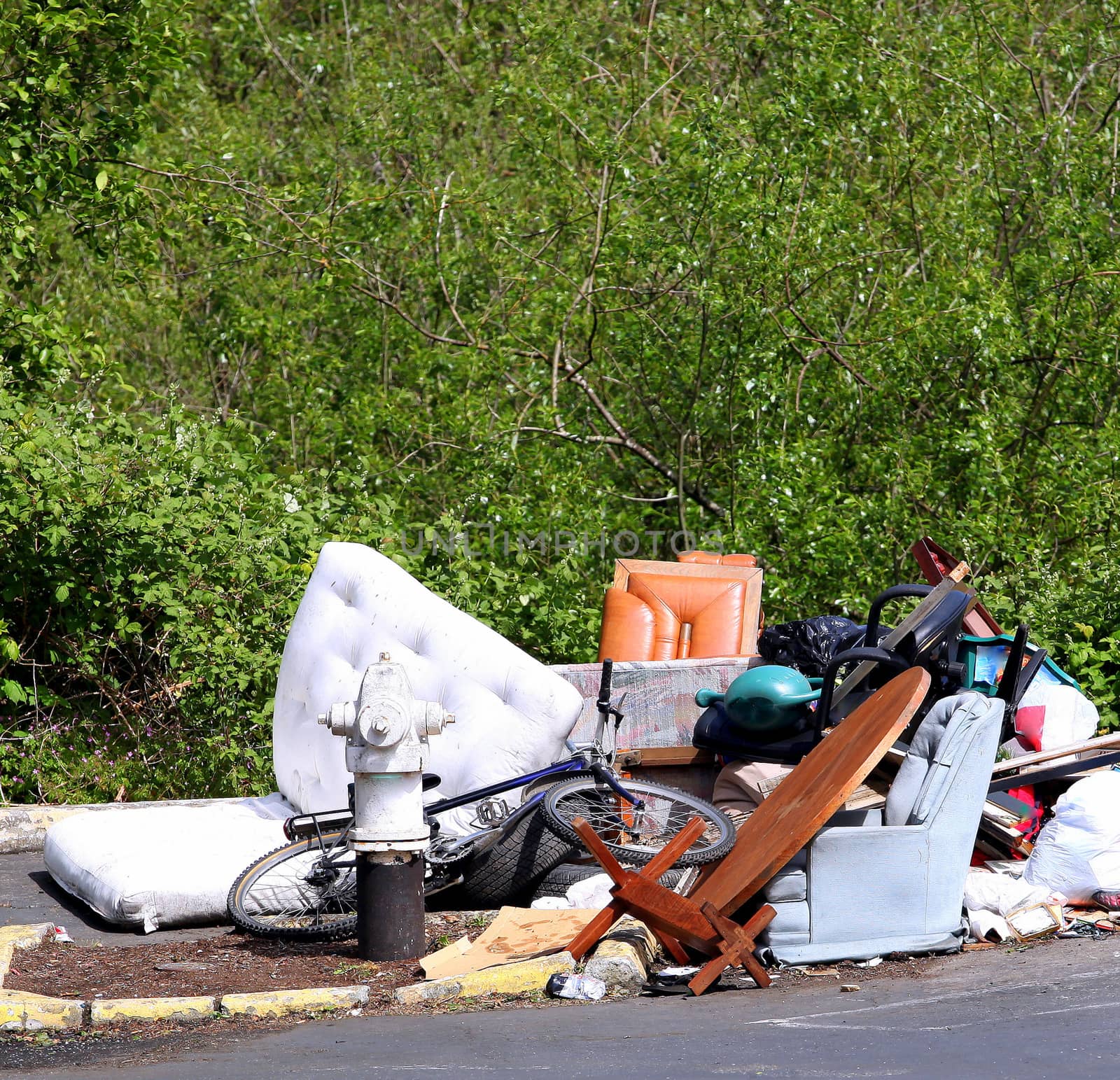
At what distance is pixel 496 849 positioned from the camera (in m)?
5.95

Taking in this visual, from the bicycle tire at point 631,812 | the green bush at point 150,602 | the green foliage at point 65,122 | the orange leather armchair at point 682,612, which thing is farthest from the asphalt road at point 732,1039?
the green foliage at point 65,122

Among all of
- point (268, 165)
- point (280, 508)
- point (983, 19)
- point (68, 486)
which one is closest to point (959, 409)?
point (983, 19)

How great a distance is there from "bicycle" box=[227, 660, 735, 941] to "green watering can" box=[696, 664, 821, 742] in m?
0.73

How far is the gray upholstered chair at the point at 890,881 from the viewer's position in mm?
5137

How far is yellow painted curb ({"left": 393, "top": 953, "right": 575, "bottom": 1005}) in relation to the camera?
482 cm

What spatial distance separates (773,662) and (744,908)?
2.32m

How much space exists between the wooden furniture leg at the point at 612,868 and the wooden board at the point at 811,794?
19 centimetres

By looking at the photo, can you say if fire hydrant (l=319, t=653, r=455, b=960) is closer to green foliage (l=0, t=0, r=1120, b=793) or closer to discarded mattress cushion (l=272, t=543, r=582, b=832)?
discarded mattress cushion (l=272, t=543, r=582, b=832)

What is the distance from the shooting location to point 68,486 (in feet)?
27.6

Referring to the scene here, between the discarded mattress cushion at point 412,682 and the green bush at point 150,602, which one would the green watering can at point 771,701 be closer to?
the discarded mattress cushion at point 412,682

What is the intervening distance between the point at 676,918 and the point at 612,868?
273mm

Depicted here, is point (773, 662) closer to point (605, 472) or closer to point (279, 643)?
point (279, 643)

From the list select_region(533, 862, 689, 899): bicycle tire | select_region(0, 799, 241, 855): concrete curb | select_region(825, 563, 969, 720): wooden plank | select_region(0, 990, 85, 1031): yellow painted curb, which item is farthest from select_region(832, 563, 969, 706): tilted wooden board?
select_region(0, 990, 85, 1031): yellow painted curb

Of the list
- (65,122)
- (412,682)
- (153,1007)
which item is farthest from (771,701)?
(65,122)
